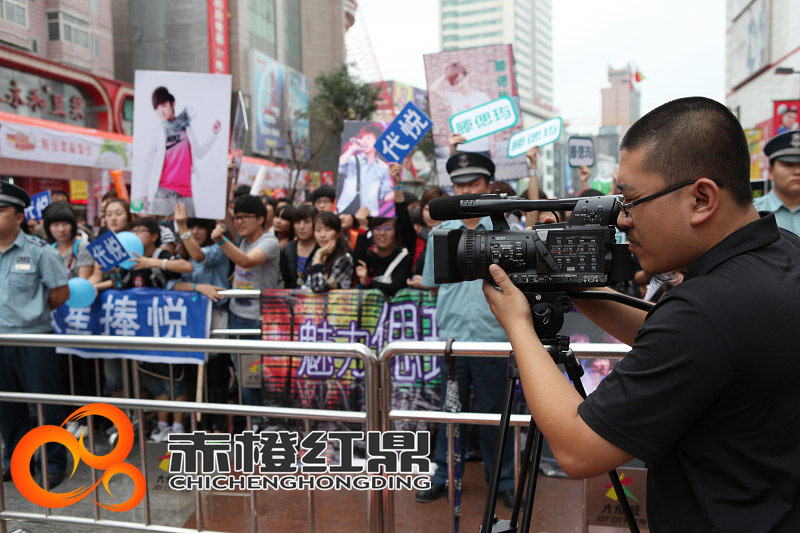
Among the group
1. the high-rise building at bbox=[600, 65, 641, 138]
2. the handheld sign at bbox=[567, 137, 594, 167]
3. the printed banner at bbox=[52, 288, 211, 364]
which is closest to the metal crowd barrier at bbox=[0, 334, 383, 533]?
the printed banner at bbox=[52, 288, 211, 364]

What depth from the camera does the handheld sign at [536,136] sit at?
17.8 ft

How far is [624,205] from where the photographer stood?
1.35 m

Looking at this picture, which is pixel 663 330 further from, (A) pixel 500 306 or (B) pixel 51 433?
(B) pixel 51 433

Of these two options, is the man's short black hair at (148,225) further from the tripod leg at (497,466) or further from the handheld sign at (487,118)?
the tripod leg at (497,466)

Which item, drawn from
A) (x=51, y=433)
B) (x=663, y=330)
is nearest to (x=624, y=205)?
(x=663, y=330)

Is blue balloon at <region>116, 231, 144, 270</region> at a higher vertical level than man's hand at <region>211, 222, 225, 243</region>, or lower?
lower

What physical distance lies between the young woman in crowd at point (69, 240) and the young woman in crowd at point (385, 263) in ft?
7.67

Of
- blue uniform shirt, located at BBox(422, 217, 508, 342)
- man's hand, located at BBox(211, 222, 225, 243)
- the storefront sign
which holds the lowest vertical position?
blue uniform shirt, located at BBox(422, 217, 508, 342)

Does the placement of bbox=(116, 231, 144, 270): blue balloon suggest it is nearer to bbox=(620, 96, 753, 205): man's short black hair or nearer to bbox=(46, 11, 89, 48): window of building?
bbox=(620, 96, 753, 205): man's short black hair

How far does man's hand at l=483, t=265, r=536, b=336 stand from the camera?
1465 millimetres

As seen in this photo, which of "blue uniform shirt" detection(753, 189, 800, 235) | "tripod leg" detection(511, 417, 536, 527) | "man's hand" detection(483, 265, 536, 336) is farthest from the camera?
"blue uniform shirt" detection(753, 189, 800, 235)

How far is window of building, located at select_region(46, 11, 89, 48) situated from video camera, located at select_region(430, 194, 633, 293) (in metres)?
21.3

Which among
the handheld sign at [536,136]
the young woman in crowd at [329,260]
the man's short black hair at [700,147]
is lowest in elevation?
the young woman in crowd at [329,260]

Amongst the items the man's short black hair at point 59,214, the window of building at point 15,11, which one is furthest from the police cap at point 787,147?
the window of building at point 15,11
